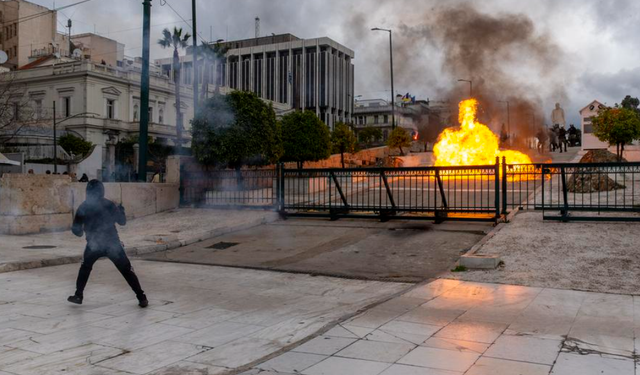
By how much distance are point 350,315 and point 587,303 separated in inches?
107

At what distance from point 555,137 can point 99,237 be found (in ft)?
153

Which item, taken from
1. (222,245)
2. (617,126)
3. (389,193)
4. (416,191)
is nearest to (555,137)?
(617,126)

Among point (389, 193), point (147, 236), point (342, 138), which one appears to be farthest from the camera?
point (342, 138)

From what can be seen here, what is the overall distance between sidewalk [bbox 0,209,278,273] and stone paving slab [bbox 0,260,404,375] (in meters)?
0.81

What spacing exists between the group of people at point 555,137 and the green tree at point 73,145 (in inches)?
1356

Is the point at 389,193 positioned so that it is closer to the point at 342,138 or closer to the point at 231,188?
the point at 231,188

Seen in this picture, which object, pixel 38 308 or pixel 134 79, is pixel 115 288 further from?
pixel 134 79

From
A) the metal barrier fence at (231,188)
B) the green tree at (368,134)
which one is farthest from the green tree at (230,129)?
the green tree at (368,134)

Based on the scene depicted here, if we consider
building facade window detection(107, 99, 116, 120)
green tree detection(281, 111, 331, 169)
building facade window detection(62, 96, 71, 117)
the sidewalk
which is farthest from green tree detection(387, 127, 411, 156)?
building facade window detection(62, 96, 71, 117)

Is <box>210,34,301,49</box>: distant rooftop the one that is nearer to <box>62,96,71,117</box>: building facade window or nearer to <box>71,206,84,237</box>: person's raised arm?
<box>71,206,84,237</box>: person's raised arm

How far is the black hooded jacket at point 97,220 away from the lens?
6.22 meters

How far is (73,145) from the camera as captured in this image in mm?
41125

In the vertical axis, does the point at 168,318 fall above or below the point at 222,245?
below

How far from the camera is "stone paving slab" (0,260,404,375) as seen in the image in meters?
4.44
